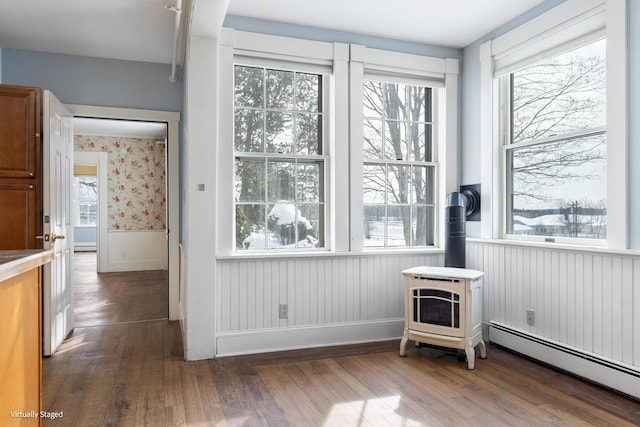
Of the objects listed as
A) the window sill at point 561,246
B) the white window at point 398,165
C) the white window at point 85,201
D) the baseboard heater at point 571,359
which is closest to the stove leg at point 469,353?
the baseboard heater at point 571,359

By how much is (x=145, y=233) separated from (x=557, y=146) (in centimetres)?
719

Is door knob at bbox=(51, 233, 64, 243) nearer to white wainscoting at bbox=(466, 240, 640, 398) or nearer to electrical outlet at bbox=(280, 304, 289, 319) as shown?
electrical outlet at bbox=(280, 304, 289, 319)

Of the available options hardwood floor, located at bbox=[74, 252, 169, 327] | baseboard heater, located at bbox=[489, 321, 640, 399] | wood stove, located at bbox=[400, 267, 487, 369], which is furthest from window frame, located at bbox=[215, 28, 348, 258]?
hardwood floor, located at bbox=[74, 252, 169, 327]

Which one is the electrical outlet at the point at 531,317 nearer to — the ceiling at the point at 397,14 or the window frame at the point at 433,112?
the window frame at the point at 433,112

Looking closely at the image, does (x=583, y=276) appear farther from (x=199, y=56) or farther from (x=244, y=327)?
(x=199, y=56)

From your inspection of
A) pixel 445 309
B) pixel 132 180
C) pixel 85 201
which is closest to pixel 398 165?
pixel 445 309

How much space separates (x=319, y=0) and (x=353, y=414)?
9.24ft

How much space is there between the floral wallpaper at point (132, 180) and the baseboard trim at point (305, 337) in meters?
5.59

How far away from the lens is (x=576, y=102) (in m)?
3.10

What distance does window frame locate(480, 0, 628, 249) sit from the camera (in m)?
2.71

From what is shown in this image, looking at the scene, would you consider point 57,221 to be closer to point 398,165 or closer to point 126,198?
point 398,165

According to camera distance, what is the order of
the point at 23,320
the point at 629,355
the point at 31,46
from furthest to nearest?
the point at 31,46 < the point at 629,355 < the point at 23,320

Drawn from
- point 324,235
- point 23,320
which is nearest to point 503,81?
point 324,235

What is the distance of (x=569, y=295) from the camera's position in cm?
300
